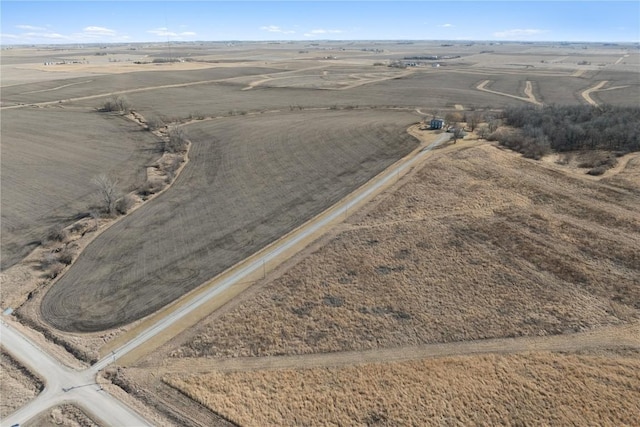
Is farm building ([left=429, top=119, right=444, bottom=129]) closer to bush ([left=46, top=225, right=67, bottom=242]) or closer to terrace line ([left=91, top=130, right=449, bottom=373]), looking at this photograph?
terrace line ([left=91, top=130, right=449, bottom=373])

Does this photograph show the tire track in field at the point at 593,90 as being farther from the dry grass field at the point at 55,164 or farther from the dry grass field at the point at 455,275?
the dry grass field at the point at 55,164

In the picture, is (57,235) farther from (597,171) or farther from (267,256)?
(597,171)

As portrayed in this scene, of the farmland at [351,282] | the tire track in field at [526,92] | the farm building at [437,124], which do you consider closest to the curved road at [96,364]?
the farmland at [351,282]

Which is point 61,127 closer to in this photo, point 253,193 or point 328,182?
point 253,193

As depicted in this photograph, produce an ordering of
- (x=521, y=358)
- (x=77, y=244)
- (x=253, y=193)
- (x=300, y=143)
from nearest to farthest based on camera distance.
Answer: (x=521, y=358)
(x=77, y=244)
(x=253, y=193)
(x=300, y=143)

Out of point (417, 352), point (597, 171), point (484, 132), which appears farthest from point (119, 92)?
point (417, 352)

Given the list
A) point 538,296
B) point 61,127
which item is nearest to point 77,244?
point 538,296
